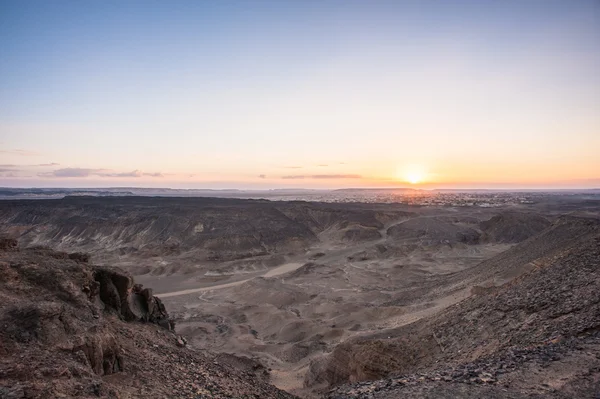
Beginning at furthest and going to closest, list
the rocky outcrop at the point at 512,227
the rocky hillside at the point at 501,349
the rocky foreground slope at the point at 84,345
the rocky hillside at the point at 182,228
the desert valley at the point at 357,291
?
the rocky outcrop at the point at 512,227 < the rocky hillside at the point at 182,228 < the desert valley at the point at 357,291 < the rocky hillside at the point at 501,349 < the rocky foreground slope at the point at 84,345

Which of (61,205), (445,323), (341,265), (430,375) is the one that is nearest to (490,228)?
(341,265)

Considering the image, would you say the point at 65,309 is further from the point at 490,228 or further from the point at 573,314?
the point at 490,228

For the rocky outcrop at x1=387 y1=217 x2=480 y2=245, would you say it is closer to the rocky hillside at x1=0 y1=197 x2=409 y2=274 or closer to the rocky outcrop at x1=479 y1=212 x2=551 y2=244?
the rocky outcrop at x1=479 y1=212 x2=551 y2=244

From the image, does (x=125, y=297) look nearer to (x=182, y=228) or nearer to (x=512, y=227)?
(x=182, y=228)

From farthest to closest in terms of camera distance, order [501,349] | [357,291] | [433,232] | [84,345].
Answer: [433,232] < [357,291] < [501,349] < [84,345]

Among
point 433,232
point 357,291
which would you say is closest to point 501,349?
point 357,291

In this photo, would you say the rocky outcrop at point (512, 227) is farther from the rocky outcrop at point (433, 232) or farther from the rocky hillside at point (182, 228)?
the rocky hillside at point (182, 228)

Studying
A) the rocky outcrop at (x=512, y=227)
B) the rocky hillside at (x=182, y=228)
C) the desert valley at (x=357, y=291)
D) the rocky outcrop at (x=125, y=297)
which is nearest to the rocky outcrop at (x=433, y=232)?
the desert valley at (x=357, y=291)

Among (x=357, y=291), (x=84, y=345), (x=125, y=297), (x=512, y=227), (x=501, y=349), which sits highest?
(x=84, y=345)
